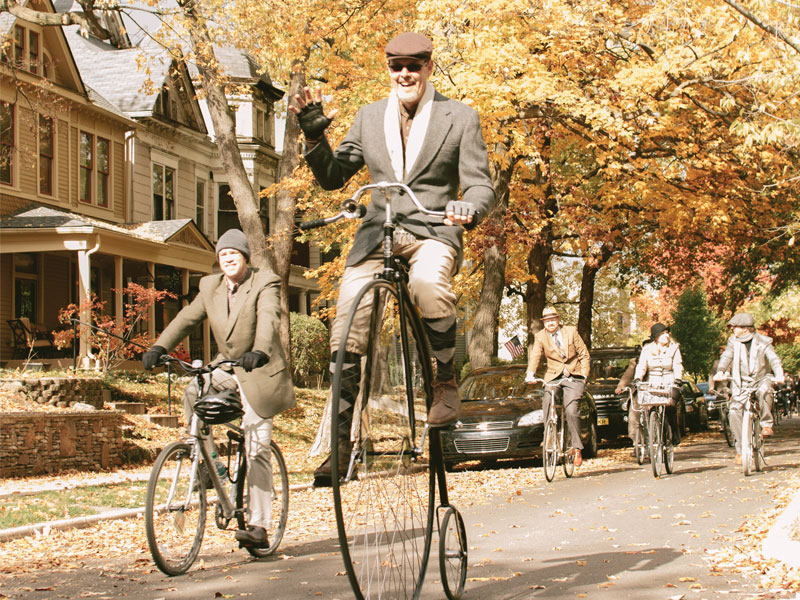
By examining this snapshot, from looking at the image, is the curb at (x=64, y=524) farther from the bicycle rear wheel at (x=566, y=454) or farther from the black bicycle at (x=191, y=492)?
the bicycle rear wheel at (x=566, y=454)

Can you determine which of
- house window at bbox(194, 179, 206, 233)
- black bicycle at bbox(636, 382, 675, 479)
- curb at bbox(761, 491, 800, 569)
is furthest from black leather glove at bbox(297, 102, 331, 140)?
house window at bbox(194, 179, 206, 233)

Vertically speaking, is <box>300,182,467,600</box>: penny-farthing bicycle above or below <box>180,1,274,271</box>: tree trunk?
below

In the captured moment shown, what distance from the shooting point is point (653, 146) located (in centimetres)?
2288

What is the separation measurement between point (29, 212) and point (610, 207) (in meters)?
14.1

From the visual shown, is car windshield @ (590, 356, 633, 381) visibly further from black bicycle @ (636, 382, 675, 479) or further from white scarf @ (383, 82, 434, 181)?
white scarf @ (383, 82, 434, 181)

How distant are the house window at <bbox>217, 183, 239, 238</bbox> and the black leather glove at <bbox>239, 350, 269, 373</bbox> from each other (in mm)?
32760

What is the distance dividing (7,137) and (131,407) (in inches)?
377

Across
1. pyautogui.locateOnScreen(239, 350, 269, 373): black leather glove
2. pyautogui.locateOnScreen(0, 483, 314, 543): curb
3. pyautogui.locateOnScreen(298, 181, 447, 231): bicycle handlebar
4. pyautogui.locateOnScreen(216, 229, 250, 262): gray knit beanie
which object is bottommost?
pyautogui.locateOnScreen(0, 483, 314, 543): curb

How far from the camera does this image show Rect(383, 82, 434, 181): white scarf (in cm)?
568

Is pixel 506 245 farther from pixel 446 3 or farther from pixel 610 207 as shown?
pixel 446 3

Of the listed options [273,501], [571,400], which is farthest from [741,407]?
[273,501]

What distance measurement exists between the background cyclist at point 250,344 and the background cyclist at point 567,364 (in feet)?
25.7

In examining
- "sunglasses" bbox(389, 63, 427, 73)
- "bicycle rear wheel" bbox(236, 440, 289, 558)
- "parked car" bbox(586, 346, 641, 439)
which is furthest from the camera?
"parked car" bbox(586, 346, 641, 439)

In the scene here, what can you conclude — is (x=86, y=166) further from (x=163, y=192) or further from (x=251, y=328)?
(x=251, y=328)
